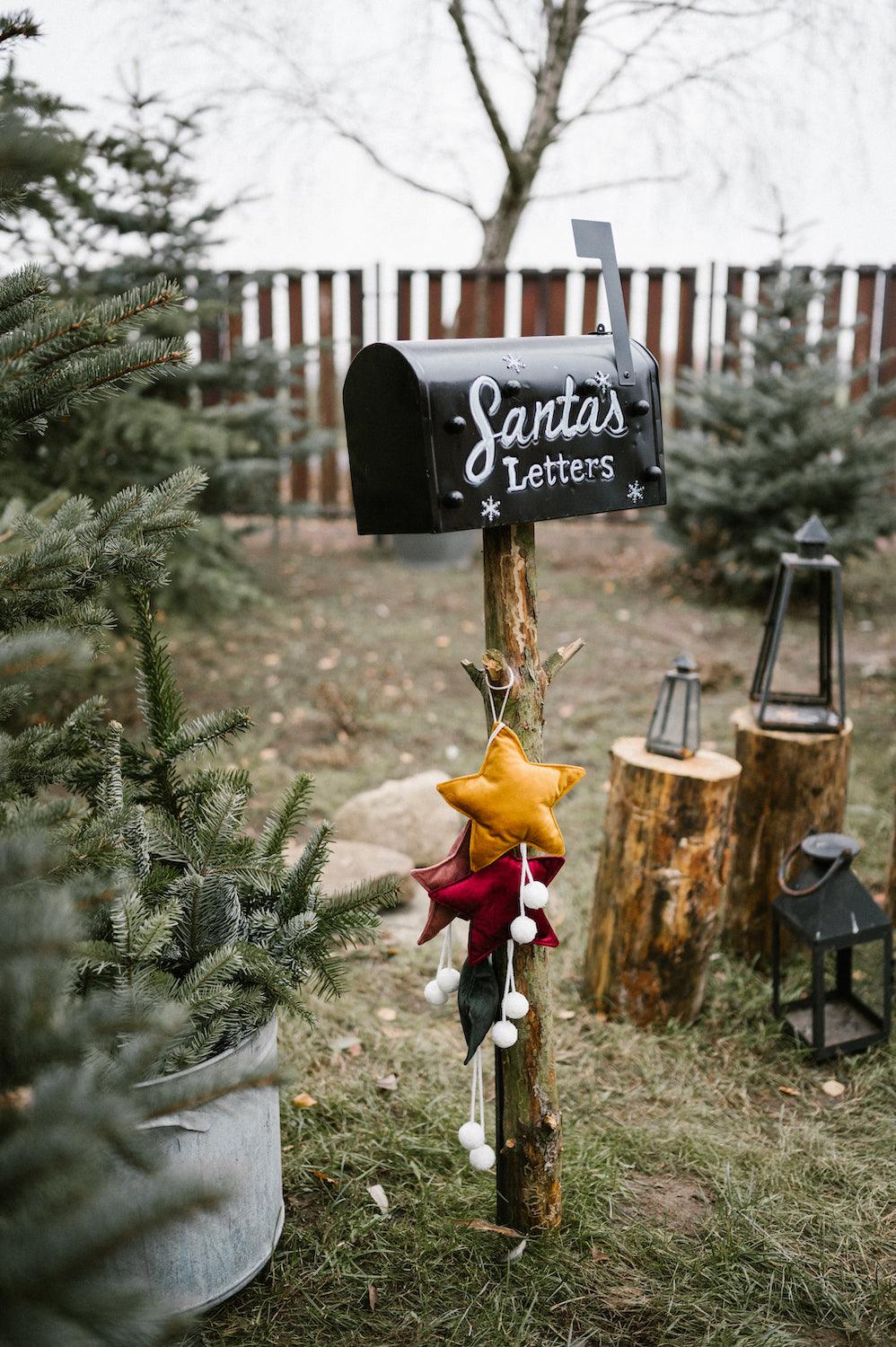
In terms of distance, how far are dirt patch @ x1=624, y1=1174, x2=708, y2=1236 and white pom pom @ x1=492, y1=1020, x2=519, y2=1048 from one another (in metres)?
0.67

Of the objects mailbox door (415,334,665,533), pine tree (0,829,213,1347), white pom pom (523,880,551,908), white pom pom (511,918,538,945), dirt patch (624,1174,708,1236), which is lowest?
dirt patch (624,1174,708,1236)

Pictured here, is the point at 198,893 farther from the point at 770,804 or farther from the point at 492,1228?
the point at 770,804

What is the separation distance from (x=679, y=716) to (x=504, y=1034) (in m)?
1.29

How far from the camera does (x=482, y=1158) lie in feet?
6.33

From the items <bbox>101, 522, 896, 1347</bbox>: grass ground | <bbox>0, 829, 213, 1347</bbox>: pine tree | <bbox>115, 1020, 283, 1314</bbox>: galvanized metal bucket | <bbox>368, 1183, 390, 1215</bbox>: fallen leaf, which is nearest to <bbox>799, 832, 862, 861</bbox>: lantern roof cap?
<bbox>101, 522, 896, 1347</bbox>: grass ground

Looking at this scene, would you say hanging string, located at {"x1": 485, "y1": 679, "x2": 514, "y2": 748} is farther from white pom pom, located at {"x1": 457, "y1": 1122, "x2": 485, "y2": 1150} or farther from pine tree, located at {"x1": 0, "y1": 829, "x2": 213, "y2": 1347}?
pine tree, located at {"x1": 0, "y1": 829, "x2": 213, "y2": 1347}

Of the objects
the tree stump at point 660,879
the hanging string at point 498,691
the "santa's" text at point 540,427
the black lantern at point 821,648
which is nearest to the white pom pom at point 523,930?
the hanging string at point 498,691

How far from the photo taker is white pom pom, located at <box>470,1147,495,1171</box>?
1926 mm

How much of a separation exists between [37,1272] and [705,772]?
2.28m

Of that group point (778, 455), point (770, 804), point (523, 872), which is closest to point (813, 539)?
point (770, 804)

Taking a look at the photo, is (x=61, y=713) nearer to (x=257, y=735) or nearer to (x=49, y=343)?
(x=257, y=735)

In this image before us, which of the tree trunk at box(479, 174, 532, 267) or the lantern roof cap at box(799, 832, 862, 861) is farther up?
the tree trunk at box(479, 174, 532, 267)

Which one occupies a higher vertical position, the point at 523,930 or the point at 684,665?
the point at 684,665

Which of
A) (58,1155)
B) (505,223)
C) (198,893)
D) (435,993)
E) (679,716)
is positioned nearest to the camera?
(58,1155)
